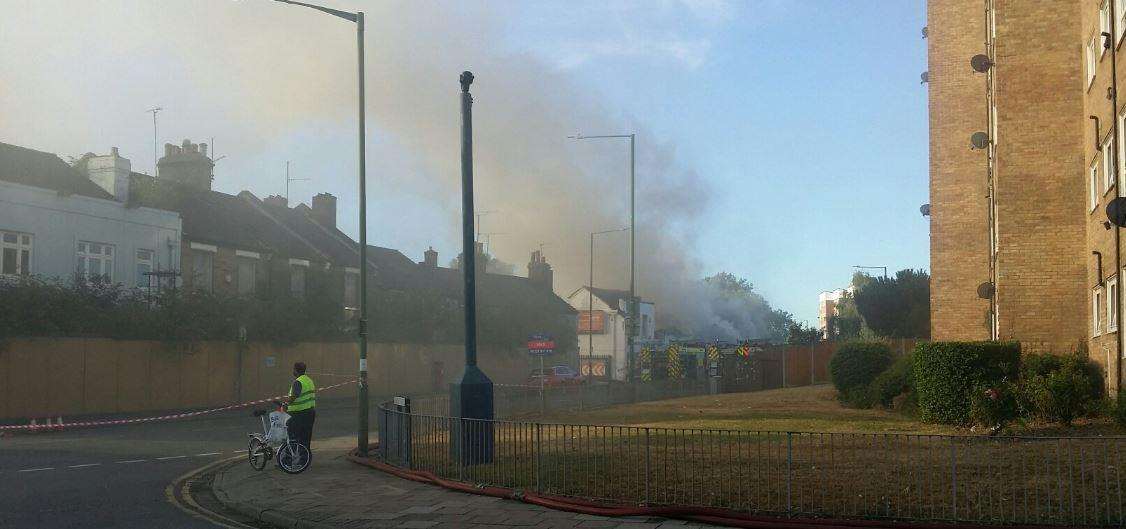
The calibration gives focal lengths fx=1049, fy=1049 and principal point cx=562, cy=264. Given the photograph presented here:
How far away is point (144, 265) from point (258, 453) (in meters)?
24.7

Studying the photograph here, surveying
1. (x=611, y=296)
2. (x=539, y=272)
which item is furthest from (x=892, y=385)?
(x=611, y=296)

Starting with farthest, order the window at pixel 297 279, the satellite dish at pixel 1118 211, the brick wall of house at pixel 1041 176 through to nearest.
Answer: the window at pixel 297 279 < the brick wall of house at pixel 1041 176 < the satellite dish at pixel 1118 211

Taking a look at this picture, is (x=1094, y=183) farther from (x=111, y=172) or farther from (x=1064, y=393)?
(x=111, y=172)

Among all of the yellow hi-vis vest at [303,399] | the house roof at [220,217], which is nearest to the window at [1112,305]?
the yellow hi-vis vest at [303,399]

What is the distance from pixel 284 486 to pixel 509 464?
3.11 meters

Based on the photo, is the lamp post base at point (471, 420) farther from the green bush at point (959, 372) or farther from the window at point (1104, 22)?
the window at point (1104, 22)

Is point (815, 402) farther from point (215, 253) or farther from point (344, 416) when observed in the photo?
point (215, 253)

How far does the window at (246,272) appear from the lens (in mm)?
42062

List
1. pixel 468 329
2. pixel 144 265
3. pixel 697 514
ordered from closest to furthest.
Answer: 1. pixel 697 514
2. pixel 468 329
3. pixel 144 265

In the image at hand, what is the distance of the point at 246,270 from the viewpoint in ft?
140

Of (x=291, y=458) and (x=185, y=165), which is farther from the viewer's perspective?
(x=185, y=165)

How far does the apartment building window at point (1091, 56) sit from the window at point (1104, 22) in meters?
0.48

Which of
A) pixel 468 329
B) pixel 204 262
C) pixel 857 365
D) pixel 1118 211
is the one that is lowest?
pixel 857 365

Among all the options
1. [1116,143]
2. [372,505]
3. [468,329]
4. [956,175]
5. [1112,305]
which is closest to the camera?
[372,505]
